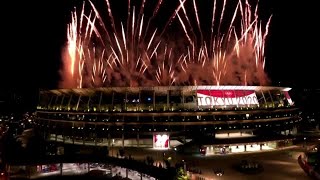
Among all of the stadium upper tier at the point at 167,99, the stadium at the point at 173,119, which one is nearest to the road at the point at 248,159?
the stadium at the point at 173,119

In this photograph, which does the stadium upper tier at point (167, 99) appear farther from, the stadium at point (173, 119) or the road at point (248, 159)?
Answer: the road at point (248, 159)

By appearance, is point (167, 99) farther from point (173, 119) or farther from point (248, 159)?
point (248, 159)

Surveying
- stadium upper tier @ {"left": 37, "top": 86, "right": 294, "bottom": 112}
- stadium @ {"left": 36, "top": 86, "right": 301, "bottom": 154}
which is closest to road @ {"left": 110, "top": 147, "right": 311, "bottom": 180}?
stadium @ {"left": 36, "top": 86, "right": 301, "bottom": 154}

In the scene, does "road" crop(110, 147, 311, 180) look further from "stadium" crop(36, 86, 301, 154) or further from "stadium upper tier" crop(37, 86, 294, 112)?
"stadium upper tier" crop(37, 86, 294, 112)

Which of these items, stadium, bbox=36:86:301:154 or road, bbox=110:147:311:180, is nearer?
road, bbox=110:147:311:180

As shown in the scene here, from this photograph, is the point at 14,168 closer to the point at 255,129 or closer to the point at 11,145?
the point at 11,145

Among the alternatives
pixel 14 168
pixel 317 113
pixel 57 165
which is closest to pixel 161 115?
pixel 57 165

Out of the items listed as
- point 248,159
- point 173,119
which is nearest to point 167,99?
point 173,119

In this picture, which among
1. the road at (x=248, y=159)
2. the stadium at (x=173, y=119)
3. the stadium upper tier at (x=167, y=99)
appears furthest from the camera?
the stadium upper tier at (x=167, y=99)
